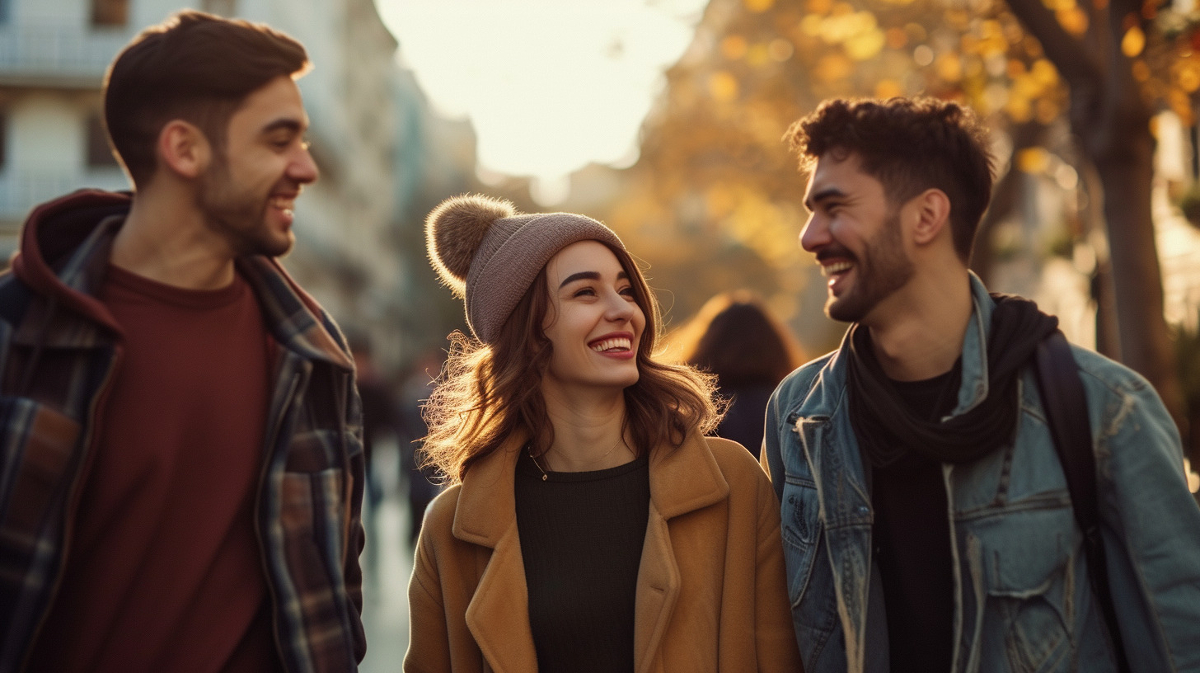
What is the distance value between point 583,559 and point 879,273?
125cm

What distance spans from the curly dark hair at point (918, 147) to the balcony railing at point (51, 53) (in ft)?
103

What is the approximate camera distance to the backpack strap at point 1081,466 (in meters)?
3.08

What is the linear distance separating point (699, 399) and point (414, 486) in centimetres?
687

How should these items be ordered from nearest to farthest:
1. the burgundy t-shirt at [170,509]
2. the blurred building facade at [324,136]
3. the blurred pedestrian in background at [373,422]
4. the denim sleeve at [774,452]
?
1. the burgundy t-shirt at [170,509]
2. the denim sleeve at [774,452]
3. the blurred pedestrian in background at [373,422]
4. the blurred building facade at [324,136]

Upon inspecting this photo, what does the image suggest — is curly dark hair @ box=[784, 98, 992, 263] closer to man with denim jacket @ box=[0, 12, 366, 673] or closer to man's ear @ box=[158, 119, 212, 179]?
man with denim jacket @ box=[0, 12, 366, 673]

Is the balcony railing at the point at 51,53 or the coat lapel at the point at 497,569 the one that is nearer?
the coat lapel at the point at 497,569

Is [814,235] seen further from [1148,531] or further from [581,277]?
[1148,531]

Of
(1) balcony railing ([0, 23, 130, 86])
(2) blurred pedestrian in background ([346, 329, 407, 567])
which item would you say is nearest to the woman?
(2) blurred pedestrian in background ([346, 329, 407, 567])

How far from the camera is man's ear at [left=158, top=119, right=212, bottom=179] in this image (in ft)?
9.55

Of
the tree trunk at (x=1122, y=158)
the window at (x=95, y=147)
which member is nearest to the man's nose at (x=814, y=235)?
the tree trunk at (x=1122, y=158)

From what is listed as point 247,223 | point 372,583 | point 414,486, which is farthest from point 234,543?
point 372,583

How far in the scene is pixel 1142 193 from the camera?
7.09 metres

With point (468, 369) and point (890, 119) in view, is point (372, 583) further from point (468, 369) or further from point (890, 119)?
point (890, 119)

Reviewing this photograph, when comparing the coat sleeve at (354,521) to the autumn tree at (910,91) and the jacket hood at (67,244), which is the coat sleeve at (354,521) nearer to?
the jacket hood at (67,244)
